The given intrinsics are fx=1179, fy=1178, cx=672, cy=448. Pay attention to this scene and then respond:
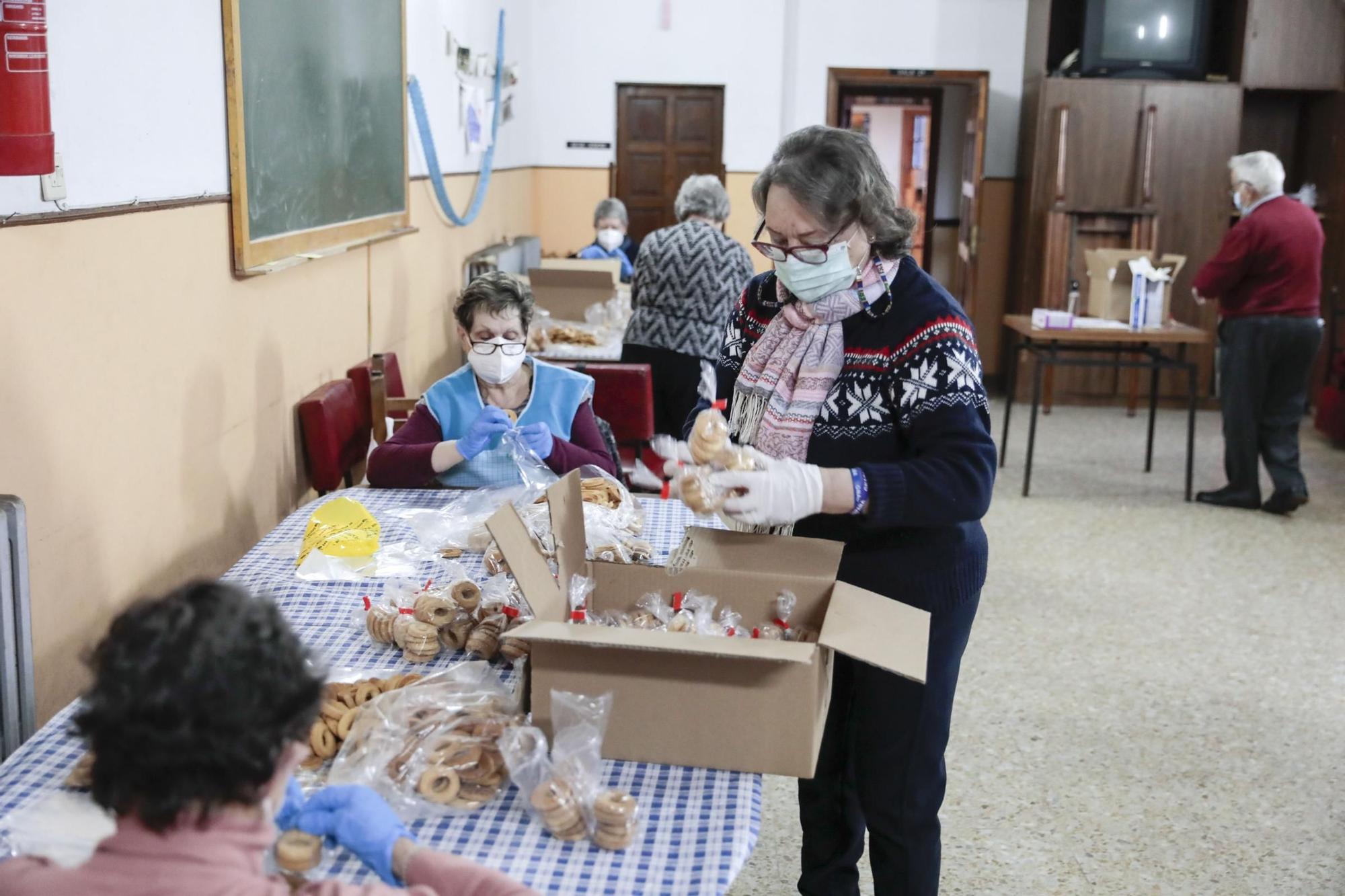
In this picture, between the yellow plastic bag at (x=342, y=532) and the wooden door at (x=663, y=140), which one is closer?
the yellow plastic bag at (x=342, y=532)

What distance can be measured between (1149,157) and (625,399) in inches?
200

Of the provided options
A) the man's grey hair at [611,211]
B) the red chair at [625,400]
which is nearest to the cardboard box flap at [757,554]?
the red chair at [625,400]

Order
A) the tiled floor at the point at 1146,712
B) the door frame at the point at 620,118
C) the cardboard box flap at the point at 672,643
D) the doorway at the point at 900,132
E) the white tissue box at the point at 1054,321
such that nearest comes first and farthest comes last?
1. the cardboard box flap at the point at 672,643
2. the tiled floor at the point at 1146,712
3. the white tissue box at the point at 1054,321
4. the door frame at the point at 620,118
5. the doorway at the point at 900,132

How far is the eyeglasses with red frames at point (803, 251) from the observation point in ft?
5.75

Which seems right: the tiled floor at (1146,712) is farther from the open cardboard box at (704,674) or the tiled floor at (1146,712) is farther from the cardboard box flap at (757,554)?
the open cardboard box at (704,674)

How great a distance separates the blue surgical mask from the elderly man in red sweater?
14.1 ft

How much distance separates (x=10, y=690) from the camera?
1.59m

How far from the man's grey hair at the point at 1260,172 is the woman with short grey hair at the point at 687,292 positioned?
2387mm

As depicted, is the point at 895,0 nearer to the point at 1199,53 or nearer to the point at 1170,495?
the point at 1199,53

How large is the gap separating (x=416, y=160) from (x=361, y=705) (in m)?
3.98

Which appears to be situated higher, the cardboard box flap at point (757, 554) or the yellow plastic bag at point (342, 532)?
the cardboard box flap at point (757, 554)

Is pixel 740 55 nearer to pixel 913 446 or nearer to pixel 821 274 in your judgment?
pixel 821 274

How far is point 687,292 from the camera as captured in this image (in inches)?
184

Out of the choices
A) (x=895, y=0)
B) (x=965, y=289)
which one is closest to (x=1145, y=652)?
(x=965, y=289)
